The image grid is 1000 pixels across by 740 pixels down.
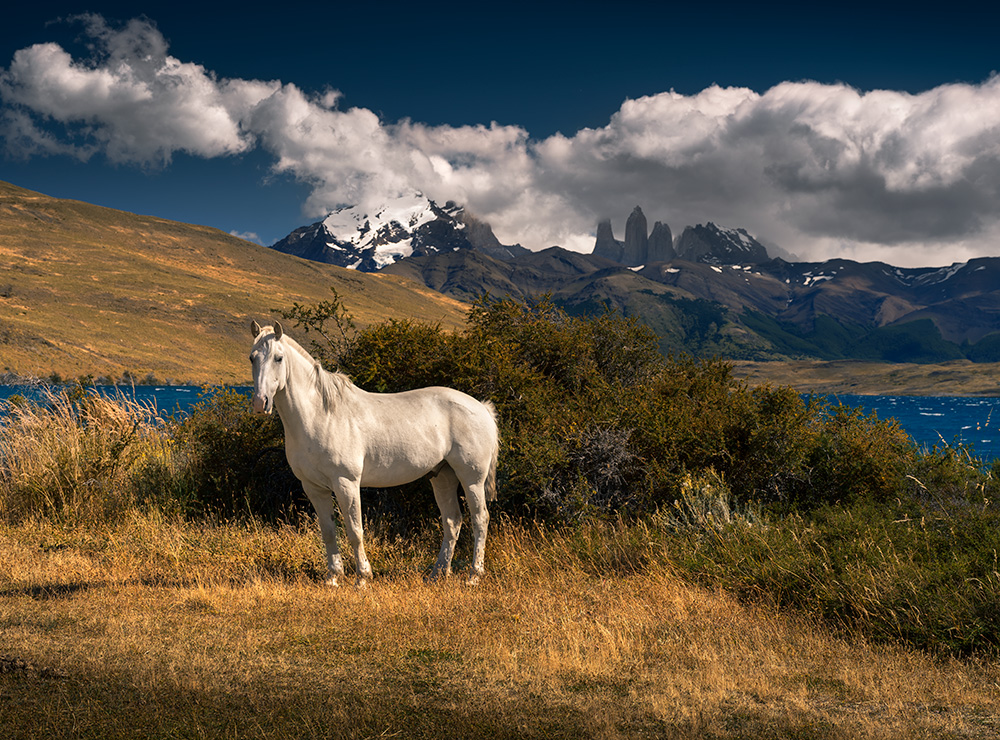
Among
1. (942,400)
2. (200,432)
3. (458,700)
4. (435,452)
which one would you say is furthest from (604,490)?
(942,400)

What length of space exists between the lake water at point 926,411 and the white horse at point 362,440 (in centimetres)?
405

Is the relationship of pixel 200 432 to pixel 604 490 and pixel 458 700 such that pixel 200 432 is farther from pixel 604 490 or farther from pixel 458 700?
pixel 458 700

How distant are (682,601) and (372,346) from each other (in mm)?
5980

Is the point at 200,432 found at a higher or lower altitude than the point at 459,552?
higher

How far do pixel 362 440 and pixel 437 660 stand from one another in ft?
7.98

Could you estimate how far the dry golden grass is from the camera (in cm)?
411

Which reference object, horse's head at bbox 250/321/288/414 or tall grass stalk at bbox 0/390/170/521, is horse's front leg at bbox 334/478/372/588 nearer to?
horse's head at bbox 250/321/288/414

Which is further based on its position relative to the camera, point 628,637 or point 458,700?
point 628,637

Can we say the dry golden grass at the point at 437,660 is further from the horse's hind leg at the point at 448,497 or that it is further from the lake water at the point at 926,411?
the lake water at the point at 926,411

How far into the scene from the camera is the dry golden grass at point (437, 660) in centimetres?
411

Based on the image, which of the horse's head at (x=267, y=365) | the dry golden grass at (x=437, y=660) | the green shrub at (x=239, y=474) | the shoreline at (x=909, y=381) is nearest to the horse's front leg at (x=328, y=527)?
the dry golden grass at (x=437, y=660)

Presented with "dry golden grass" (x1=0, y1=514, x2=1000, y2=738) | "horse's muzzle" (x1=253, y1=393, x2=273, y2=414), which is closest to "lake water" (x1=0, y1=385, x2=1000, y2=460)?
"dry golden grass" (x1=0, y1=514, x2=1000, y2=738)

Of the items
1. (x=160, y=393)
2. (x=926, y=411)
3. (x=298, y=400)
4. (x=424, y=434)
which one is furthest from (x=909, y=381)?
(x=298, y=400)

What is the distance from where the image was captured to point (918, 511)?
311 inches
